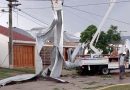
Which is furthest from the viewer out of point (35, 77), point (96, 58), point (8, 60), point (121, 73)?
point (8, 60)

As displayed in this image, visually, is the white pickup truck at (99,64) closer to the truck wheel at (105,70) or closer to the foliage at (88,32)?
the truck wheel at (105,70)

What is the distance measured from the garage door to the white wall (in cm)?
90

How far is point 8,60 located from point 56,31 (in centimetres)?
1584

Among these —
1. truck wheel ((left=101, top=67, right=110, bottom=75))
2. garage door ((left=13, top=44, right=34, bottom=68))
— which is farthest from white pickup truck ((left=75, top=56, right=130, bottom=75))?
garage door ((left=13, top=44, right=34, bottom=68))

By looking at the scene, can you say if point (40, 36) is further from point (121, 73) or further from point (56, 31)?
point (121, 73)

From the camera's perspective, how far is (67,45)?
172ft

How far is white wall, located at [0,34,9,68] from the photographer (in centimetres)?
4114

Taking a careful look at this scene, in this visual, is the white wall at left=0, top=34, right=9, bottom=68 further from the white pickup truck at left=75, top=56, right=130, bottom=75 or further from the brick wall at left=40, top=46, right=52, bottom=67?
the white pickup truck at left=75, top=56, right=130, bottom=75

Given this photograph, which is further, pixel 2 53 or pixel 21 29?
pixel 21 29

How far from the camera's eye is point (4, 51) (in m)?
41.6

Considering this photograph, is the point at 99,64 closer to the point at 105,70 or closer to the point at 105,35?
the point at 105,70

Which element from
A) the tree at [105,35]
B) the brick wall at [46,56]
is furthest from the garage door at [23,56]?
the tree at [105,35]

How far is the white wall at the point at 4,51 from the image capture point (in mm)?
41138

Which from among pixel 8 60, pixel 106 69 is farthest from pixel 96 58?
pixel 8 60
